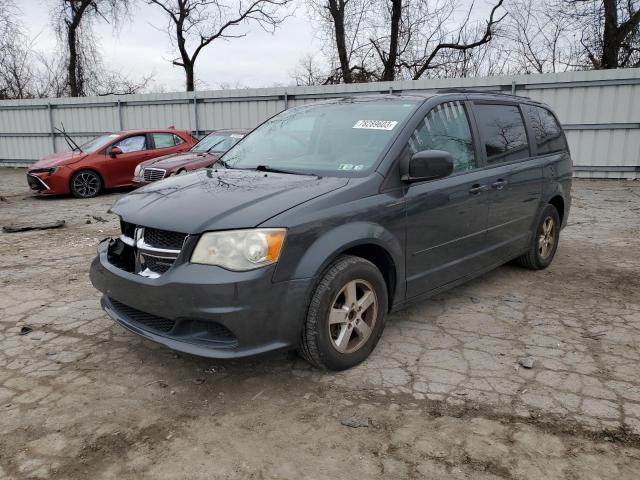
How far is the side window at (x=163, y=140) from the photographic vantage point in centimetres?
1205

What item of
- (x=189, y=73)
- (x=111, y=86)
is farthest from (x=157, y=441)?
(x=111, y=86)

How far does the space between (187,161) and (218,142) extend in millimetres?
1134

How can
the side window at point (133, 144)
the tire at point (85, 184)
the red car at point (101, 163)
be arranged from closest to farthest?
the red car at point (101, 163) < the tire at point (85, 184) < the side window at point (133, 144)

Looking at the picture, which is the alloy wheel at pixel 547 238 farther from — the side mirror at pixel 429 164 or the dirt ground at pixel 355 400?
the side mirror at pixel 429 164

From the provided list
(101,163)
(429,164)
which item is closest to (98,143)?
(101,163)

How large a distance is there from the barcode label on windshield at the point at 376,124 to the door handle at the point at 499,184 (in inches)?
45.3

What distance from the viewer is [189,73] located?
2677 centimetres

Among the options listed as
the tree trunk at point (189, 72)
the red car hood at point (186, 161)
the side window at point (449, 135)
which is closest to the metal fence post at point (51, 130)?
the tree trunk at point (189, 72)

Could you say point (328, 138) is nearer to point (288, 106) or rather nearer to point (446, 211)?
point (446, 211)

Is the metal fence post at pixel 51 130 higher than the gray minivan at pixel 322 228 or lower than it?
higher

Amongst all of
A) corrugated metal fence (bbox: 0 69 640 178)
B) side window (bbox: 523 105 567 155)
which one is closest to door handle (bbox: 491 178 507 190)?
side window (bbox: 523 105 567 155)

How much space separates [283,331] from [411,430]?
32.7 inches

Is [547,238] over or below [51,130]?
below

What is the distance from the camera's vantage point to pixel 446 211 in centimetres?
A: 371
